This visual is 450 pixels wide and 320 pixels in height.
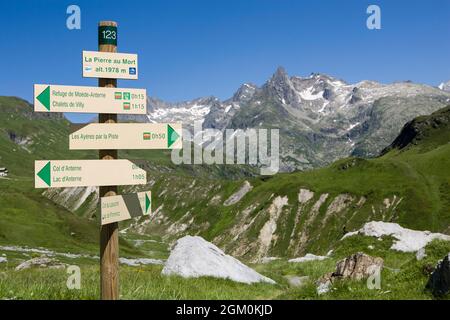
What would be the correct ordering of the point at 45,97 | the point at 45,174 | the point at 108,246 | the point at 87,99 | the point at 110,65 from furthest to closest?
the point at 110,65 < the point at 108,246 < the point at 87,99 < the point at 45,97 < the point at 45,174

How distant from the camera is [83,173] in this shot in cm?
1259

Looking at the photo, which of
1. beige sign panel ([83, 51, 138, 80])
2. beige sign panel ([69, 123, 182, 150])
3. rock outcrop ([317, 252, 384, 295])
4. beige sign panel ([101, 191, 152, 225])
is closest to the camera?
beige sign panel ([101, 191, 152, 225])

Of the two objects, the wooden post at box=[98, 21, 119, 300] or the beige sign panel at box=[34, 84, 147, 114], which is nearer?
the beige sign panel at box=[34, 84, 147, 114]

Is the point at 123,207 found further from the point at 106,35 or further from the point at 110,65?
the point at 106,35

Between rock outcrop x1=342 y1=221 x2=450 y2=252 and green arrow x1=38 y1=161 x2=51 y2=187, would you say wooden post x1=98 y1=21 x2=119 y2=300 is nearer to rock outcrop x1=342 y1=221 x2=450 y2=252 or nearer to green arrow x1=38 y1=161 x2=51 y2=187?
green arrow x1=38 y1=161 x2=51 y2=187

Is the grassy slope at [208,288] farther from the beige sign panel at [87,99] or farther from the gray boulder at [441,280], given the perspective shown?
the beige sign panel at [87,99]

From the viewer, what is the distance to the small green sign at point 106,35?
44.9ft

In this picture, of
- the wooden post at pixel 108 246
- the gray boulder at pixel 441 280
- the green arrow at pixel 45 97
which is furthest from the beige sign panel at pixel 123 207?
the gray boulder at pixel 441 280

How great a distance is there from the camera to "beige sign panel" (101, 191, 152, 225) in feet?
41.7

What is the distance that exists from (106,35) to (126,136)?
9.77 feet

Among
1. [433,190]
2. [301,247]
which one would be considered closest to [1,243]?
[301,247]

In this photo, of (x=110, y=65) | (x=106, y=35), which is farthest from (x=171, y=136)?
(x=106, y=35)

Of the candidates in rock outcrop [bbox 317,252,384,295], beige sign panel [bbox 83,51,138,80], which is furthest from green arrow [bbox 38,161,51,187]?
rock outcrop [bbox 317,252,384,295]

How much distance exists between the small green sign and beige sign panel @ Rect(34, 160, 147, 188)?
3.44m
